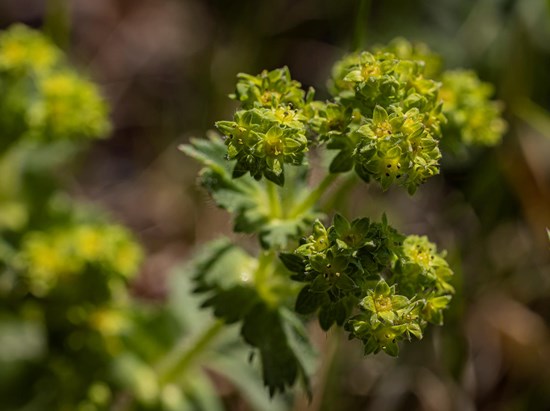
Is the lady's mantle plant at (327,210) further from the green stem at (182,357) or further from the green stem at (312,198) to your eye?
the green stem at (182,357)

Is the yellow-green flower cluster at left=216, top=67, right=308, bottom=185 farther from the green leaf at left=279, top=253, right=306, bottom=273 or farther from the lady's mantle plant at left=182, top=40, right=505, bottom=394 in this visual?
the green leaf at left=279, top=253, right=306, bottom=273

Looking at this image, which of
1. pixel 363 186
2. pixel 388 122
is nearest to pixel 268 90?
pixel 388 122

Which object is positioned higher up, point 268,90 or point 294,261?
point 268,90

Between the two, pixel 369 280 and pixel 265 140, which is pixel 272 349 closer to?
pixel 369 280

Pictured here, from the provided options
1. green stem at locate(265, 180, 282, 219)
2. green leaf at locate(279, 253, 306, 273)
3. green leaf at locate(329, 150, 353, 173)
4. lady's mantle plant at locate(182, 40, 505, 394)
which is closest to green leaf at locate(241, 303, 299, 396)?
lady's mantle plant at locate(182, 40, 505, 394)

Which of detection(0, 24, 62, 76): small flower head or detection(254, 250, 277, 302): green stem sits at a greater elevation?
detection(254, 250, 277, 302): green stem

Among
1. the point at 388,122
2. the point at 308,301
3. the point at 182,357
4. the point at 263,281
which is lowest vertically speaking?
the point at 182,357
